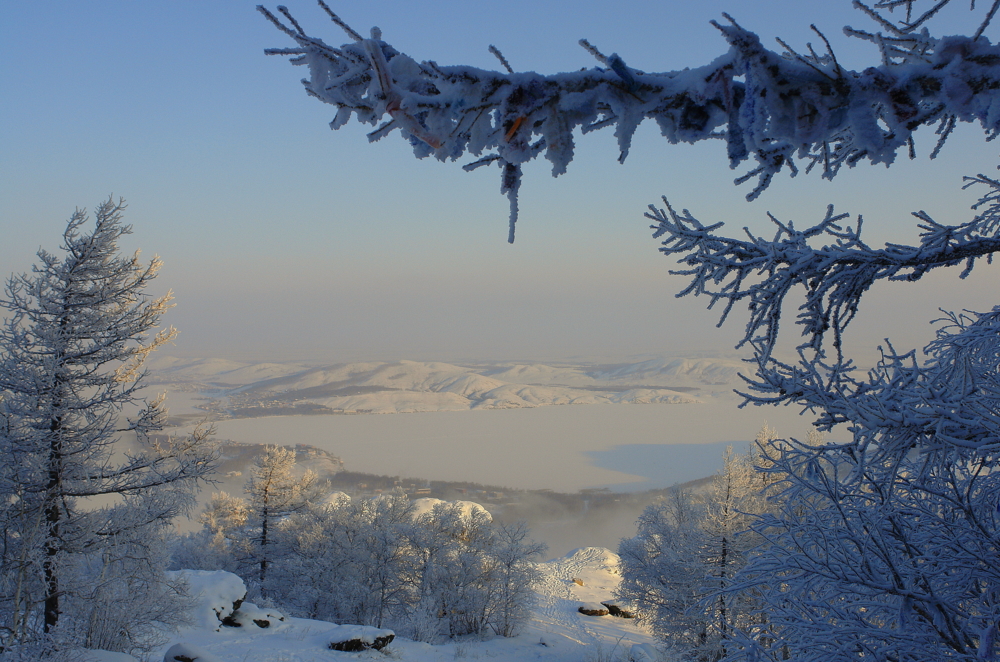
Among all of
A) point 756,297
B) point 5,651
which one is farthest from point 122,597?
point 756,297

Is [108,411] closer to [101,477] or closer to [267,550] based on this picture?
[101,477]

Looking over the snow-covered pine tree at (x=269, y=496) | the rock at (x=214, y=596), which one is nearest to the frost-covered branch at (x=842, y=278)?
the rock at (x=214, y=596)

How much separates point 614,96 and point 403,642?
1879 centimetres

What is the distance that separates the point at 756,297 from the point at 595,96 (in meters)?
1.60

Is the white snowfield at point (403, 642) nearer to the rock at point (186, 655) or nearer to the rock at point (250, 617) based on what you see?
the rock at point (186, 655)

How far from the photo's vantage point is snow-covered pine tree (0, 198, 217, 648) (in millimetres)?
9352

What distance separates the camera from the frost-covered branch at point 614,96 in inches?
37.2

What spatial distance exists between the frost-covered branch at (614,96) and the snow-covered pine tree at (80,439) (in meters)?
11.3

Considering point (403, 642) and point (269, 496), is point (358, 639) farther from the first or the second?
point (269, 496)

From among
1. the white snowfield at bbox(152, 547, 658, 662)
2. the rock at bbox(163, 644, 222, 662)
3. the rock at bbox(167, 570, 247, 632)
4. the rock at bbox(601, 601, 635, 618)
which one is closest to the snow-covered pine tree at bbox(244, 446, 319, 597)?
the white snowfield at bbox(152, 547, 658, 662)

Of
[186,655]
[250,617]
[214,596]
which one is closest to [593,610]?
[250,617]

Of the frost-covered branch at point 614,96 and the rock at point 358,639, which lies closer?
the frost-covered branch at point 614,96

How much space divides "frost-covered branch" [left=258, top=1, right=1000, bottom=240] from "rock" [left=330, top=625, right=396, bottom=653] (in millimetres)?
15989

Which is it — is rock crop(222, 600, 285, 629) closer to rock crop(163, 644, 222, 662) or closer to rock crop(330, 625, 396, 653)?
rock crop(330, 625, 396, 653)
